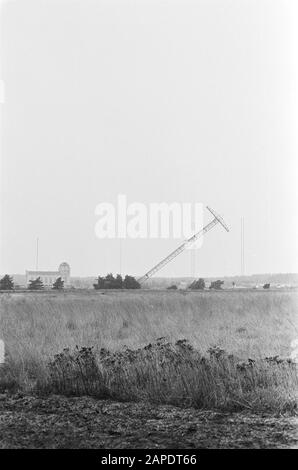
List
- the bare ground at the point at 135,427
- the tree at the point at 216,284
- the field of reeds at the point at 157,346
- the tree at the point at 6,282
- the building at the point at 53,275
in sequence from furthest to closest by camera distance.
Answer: the tree at the point at 216,284, the building at the point at 53,275, the tree at the point at 6,282, the field of reeds at the point at 157,346, the bare ground at the point at 135,427

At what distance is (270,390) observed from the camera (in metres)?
6.17

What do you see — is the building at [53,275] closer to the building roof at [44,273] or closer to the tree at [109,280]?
the building roof at [44,273]

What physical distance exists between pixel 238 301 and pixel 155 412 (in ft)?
16.9

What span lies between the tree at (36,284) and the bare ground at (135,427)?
6.42 feet

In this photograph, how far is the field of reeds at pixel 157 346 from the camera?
Answer: 250 inches

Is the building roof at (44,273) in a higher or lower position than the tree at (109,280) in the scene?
higher

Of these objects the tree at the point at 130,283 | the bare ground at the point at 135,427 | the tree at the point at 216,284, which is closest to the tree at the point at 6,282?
the tree at the point at 130,283

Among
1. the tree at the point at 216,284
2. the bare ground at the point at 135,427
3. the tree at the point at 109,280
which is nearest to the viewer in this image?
the bare ground at the point at 135,427

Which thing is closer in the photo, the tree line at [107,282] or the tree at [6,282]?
the tree at [6,282]

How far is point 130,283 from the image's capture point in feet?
26.8

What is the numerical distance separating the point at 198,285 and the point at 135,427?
3065 mm

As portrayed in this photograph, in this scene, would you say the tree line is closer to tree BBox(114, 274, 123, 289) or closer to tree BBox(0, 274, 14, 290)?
tree BBox(114, 274, 123, 289)

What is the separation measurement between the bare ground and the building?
1.86m
